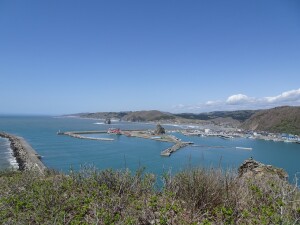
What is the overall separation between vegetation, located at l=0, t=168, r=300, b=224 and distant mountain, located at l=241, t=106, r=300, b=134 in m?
97.3

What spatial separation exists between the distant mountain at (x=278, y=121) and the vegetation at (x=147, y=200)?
97.3 meters

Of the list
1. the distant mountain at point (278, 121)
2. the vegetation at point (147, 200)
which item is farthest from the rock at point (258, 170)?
the distant mountain at point (278, 121)

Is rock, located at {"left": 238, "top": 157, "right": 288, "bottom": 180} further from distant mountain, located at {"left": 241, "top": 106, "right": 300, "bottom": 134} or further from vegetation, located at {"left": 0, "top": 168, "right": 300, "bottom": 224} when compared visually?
distant mountain, located at {"left": 241, "top": 106, "right": 300, "bottom": 134}

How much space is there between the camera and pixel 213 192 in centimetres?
418

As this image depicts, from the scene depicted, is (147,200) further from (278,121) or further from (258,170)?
(278,121)

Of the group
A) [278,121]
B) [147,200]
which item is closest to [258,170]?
[147,200]

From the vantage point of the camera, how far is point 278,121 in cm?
10206

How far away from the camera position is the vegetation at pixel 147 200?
10.6 ft

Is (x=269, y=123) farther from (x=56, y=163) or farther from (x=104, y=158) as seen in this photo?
(x=56, y=163)

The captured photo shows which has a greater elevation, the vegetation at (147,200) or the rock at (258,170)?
the vegetation at (147,200)

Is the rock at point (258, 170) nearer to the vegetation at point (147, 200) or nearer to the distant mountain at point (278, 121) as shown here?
the vegetation at point (147, 200)

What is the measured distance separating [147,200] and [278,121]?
110845mm

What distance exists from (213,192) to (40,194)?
9.10 ft

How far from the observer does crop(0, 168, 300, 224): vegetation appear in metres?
3.23
